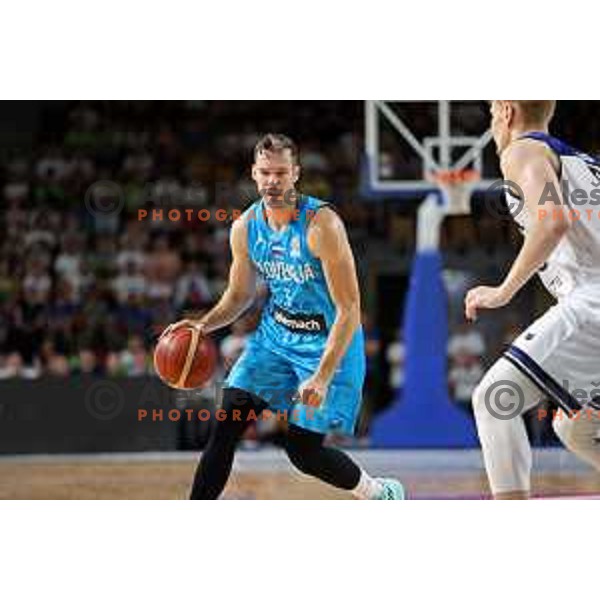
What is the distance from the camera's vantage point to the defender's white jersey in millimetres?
4848

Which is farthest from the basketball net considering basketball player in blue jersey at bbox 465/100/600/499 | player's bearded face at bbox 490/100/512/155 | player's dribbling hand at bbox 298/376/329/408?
player's dribbling hand at bbox 298/376/329/408

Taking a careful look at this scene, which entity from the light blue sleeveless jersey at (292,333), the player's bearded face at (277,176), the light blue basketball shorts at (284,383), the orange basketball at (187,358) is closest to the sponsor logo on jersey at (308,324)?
the light blue sleeveless jersey at (292,333)

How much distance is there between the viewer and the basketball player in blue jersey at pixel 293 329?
17.0 ft

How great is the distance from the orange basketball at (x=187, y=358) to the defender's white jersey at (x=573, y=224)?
4.10ft

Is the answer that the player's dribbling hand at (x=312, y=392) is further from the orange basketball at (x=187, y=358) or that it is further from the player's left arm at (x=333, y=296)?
the orange basketball at (x=187, y=358)

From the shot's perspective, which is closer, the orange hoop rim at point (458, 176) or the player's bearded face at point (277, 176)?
the player's bearded face at point (277, 176)

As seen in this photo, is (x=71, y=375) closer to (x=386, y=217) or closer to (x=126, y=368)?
(x=126, y=368)

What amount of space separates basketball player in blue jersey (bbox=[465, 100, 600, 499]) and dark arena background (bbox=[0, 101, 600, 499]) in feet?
1.03

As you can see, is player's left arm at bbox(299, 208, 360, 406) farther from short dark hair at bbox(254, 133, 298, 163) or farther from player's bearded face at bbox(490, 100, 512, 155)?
player's bearded face at bbox(490, 100, 512, 155)

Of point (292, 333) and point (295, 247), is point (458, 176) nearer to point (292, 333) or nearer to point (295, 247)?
point (295, 247)

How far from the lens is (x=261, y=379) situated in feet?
17.0

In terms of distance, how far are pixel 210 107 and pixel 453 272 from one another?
118 cm

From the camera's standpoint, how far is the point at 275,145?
5.32 metres

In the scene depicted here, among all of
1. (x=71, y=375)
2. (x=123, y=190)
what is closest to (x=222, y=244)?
(x=123, y=190)
